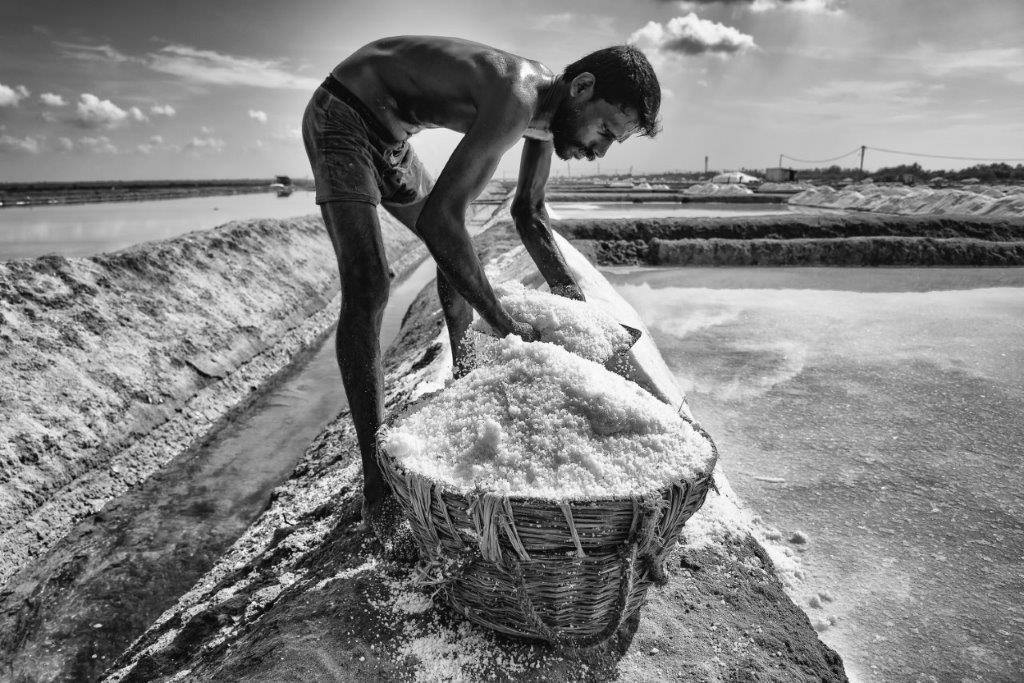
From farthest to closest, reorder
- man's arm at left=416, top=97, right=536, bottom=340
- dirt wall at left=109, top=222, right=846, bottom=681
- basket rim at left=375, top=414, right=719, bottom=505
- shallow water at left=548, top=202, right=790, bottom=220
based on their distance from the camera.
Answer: shallow water at left=548, top=202, right=790, bottom=220
man's arm at left=416, top=97, right=536, bottom=340
dirt wall at left=109, top=222, right=846, bottom=681
basket rim at left=375, top=414, right=719, bottom=505

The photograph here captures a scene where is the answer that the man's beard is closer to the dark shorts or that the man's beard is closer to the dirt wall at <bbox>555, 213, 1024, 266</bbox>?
the dark shorts

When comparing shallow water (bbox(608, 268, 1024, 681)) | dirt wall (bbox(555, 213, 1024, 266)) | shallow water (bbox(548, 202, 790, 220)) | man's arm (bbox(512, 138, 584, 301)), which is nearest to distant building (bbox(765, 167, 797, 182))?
shallow water (bbox(548, 202, 790, 220))

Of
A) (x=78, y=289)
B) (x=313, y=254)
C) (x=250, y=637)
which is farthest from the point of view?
(x=313, y=254)

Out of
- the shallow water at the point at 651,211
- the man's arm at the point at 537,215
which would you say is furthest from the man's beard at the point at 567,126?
the shallow water at the point at 651,211

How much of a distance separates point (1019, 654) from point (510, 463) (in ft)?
4.10

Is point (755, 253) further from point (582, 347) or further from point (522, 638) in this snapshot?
point (522, 638)

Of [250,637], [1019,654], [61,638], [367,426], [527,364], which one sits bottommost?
[61,638]

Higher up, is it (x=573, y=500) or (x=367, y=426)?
(x=573, y=500)

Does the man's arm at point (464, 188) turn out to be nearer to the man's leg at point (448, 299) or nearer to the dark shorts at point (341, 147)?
the dark shorts at point (341, 147)

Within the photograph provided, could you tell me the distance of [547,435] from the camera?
1.15m

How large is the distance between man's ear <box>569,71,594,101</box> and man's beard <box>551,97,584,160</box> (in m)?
0.02

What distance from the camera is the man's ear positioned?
1510 millimetres

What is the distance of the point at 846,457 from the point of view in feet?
7.78

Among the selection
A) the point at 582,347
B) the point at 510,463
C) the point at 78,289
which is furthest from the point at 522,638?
the point at 78,289
